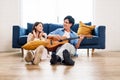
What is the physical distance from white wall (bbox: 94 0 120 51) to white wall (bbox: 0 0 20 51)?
6.42 ft

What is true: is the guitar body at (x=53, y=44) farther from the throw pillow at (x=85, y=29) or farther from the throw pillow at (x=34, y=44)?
the throw pillow at (x=85, y=29)

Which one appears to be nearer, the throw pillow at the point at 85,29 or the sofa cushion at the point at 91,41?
the sofa cushion at the point at 91,41

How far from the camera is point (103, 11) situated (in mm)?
6520

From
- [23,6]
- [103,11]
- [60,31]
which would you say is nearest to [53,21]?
[23,6]

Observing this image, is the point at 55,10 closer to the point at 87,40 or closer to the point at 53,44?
the point at 87,40

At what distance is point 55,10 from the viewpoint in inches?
267

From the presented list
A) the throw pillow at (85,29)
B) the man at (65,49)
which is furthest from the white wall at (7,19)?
the man at (65,49)

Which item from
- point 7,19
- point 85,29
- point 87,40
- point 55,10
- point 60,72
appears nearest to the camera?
point 60,72

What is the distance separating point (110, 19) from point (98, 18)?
30cm

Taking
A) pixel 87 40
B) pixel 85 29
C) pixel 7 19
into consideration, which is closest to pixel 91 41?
pixel 87 40

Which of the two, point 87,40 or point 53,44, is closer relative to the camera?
point 53,44

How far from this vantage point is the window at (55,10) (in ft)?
22.0

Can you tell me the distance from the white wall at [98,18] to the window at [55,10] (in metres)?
0.26

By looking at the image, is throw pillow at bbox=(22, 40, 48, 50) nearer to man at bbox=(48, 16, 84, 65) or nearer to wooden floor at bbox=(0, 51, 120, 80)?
man at bbox=(48, 16, 84, 65)
